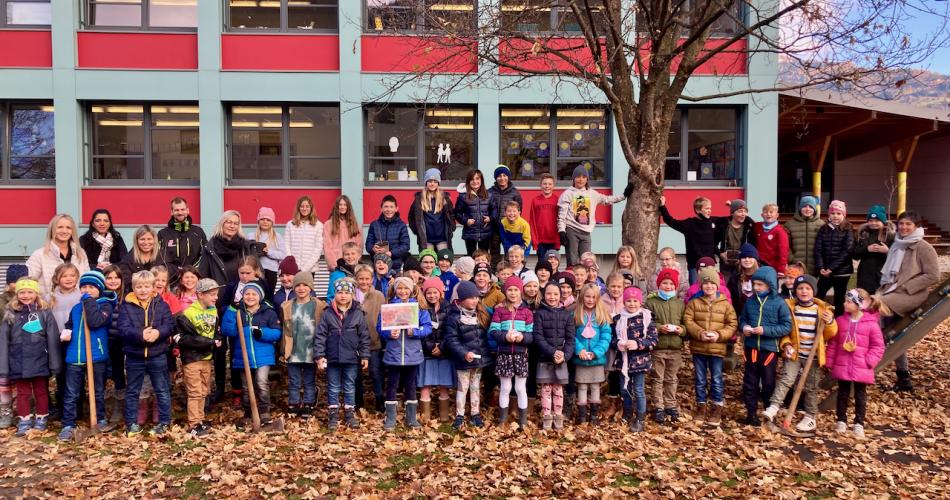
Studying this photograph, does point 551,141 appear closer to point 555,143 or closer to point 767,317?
point 555,143

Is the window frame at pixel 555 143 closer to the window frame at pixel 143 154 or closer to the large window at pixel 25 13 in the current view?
the window frame at pixel 143 154

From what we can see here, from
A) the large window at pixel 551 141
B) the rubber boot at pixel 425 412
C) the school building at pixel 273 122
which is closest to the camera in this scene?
the rubber boot at pixel 425 412

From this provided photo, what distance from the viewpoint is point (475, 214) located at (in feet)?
31.2

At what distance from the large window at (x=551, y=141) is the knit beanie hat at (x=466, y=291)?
8987 millimetres

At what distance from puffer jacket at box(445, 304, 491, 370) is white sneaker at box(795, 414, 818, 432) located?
128 inches

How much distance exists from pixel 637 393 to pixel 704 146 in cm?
1025

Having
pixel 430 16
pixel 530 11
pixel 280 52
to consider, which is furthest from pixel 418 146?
pixel 530 11

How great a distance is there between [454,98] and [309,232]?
7.06 m

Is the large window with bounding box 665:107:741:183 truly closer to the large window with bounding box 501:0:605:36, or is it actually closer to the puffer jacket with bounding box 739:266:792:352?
the large window with bounding box 501:0:605:36

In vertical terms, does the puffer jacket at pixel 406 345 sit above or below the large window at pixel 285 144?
below

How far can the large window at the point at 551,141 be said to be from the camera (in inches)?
615

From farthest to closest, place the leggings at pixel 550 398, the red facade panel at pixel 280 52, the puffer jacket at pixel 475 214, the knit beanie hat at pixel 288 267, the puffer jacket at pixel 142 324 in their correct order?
Answer: the red facade panel at pixel 280 52 → the puffer jacket at pixel 475 214 → the knit beanie hat at pixel 288 267 → the leggings at pixel 550 398 → the puffer jacket at pixel 142 324

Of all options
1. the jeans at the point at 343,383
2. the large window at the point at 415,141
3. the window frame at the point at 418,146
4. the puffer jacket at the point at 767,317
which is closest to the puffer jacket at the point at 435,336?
the jeans at the point at 343,383

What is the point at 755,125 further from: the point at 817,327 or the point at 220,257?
the point at 220,257
